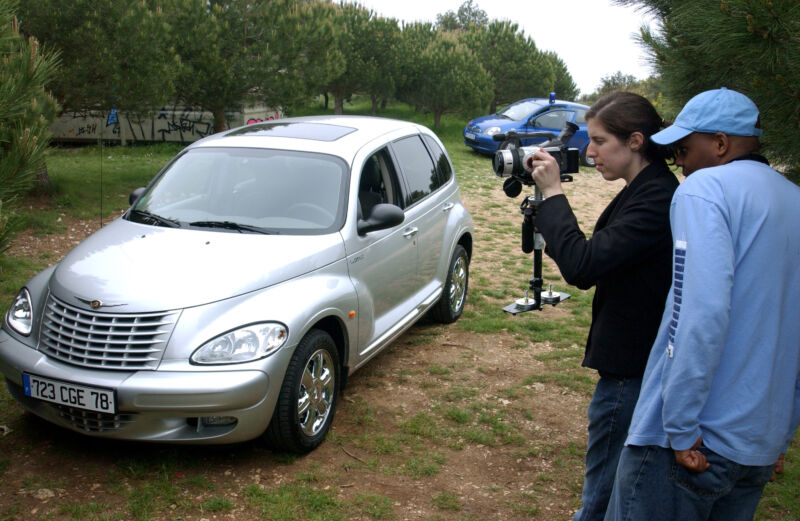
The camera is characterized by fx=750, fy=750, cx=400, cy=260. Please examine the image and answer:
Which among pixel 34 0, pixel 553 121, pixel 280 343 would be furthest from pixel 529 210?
pixel 553 121

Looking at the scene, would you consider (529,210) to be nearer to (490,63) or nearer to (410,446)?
(410,446)

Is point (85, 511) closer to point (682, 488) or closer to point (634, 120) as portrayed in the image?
point (682, 488)

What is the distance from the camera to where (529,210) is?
3816mm

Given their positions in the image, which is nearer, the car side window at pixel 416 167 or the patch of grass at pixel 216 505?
the patch of grass at pixel 216 505

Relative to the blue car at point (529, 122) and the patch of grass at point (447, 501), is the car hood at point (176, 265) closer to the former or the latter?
the patch of grass at point (447, 501)

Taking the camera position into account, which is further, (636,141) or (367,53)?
(367,53)

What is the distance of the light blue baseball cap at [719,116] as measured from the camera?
228 cm

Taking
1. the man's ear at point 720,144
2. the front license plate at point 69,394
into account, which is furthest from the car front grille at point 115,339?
the man's ear at point 720,144

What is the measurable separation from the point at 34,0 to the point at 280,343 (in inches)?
305

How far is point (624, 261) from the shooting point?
8.61 feet

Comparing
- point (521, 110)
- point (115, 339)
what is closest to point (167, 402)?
point (115, 339)

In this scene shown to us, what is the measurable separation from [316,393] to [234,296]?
81cm

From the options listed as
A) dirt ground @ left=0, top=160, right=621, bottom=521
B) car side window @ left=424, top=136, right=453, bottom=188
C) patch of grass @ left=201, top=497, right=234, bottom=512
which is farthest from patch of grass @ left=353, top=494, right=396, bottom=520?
car side window @ left=424, top=136, right=453, bottom=188

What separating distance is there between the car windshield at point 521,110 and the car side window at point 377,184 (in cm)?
1329
